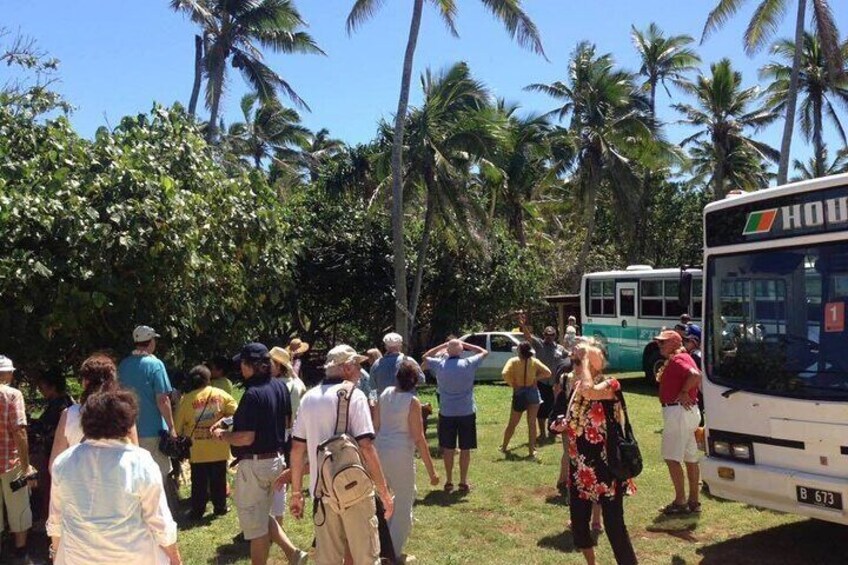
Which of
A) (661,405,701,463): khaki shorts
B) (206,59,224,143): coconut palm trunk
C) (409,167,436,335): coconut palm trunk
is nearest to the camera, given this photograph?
(661,405,701,463): khaki shorts

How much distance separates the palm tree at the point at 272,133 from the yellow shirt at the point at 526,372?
3404cm

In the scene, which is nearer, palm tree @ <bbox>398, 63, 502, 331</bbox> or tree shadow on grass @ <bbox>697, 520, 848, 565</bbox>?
tree shadow on grass @ <bbox>697, 520, 848, 565</bbox>

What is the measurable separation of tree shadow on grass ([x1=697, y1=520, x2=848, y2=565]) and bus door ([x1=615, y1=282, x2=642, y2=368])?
12558 mm

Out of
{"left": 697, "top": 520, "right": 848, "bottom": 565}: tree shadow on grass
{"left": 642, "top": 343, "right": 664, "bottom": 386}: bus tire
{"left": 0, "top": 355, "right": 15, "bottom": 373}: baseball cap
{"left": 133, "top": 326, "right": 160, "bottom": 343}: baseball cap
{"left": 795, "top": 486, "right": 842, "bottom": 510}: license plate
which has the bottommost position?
{"left": 697, "top": 520, "right": 848, "bottom": 565}: tree shadow on grass

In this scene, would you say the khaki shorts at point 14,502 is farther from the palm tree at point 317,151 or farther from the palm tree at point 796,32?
the palm tree at point 317,151

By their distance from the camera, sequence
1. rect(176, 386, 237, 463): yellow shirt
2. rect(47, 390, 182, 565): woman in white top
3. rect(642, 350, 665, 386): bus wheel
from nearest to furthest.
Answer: rect(47, 390, 182, 565): woman in white top, rect(176, 386, 237, 463): yellow shirt, rect(642, 350, 665, 386): bus wheel

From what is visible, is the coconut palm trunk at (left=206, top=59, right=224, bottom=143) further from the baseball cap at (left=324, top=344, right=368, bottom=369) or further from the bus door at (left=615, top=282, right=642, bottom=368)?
the baseball cap at (left=324, top=344, right=368, bottom=369)

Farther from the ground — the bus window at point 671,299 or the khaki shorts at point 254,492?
the bus window at point 671,299

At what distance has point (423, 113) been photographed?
20.5 metres

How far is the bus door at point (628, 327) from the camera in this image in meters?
19.6

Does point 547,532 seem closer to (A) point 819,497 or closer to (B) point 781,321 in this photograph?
(A) point 819,497

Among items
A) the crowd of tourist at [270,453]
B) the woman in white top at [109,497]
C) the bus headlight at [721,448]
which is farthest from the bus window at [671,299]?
the woman in white top at [109,497]

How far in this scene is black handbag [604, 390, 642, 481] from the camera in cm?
542

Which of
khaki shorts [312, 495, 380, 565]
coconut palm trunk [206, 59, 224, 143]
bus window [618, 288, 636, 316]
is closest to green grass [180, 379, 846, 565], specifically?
khaki shorts [312, 495, 380, 565]
